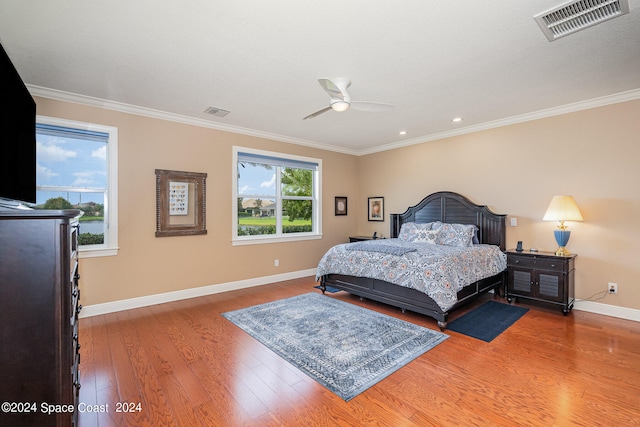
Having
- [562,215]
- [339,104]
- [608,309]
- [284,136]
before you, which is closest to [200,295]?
[284,136]

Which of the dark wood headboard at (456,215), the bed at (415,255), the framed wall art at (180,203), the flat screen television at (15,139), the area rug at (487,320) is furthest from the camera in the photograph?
the dark wood headboard at (456,215)

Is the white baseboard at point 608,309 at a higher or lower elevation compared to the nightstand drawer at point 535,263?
lower

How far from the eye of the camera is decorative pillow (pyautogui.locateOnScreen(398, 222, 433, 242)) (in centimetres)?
496

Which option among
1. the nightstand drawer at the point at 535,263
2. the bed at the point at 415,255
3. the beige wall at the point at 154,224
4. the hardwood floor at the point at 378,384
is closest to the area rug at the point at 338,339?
the hardwood floor at the point at 378,384

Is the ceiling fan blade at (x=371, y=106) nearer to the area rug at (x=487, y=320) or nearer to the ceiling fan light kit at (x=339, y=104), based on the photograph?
the ceiling fan light kit at (x=339, y=104)

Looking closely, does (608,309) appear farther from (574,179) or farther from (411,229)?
(411,229)

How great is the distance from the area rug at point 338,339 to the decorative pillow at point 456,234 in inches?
66.9

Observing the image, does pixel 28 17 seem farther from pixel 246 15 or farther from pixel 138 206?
pixel 138 206

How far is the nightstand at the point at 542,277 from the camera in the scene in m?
3.65

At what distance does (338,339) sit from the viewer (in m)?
2.98

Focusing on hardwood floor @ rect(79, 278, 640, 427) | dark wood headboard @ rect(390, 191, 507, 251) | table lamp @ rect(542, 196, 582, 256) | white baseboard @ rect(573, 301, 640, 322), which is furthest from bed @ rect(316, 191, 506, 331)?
white baseboard @ rect(573, 301, 640, 322)

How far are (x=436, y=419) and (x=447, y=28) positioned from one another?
272 cm

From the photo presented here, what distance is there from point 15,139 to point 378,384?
2.90 metres

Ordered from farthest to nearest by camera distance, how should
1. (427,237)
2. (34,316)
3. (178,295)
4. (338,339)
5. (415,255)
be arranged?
1. (427,237)
2. (178,295)
3. (415,255)
4. (338,339)
5. (34,316)
